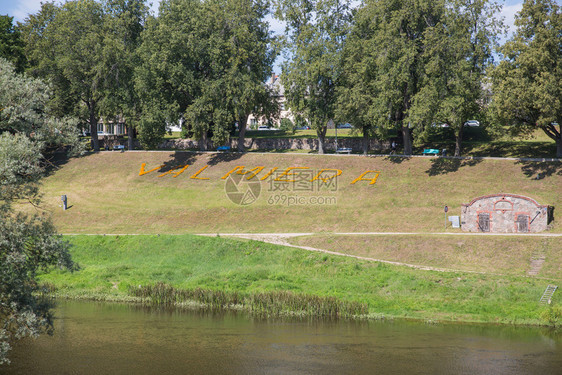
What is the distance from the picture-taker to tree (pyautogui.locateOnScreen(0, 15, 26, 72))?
84.9 metres

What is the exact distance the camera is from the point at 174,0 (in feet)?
265

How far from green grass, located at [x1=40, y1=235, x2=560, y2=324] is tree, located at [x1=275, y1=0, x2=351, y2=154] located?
1198 inches

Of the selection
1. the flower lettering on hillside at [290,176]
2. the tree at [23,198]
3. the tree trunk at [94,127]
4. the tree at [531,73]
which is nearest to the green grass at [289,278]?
the flower lettering on hillside at [290,176]

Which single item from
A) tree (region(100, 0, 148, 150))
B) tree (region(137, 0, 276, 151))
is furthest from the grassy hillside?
tree (region(100, 0, 148, 150))

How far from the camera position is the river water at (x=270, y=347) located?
88.1 feet

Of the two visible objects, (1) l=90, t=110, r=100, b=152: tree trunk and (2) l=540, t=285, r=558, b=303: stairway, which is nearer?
(2) l=540, t=285, r=558, b=303: stairway

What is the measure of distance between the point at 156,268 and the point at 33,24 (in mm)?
60712

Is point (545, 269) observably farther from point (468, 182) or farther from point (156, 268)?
point (156, 268)

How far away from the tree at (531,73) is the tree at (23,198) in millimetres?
49885

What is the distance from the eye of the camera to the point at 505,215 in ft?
168

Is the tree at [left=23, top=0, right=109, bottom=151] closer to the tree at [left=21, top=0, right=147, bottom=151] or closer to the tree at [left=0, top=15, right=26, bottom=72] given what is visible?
the tree at [left=21, top=0, right=147, bottom=151]

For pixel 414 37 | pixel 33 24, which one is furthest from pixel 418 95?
pixel 33 24

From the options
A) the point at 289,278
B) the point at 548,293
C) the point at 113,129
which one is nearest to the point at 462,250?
the point at 548,293

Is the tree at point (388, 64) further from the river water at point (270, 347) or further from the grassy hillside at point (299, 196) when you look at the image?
the river water at point (270, 347)
